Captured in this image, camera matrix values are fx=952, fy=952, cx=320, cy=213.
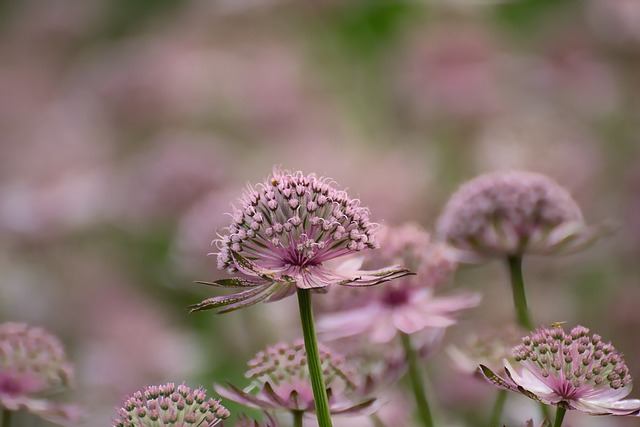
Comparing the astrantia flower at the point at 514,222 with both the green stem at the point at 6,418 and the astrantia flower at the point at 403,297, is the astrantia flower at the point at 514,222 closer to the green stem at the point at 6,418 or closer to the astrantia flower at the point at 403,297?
the astrantia flower at the point at 403,297

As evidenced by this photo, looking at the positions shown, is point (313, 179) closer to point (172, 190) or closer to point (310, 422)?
point (310, 422)

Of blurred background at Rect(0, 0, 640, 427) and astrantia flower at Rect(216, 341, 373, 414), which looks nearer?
astrantia flower at Rect(216, 341, 373, 414)

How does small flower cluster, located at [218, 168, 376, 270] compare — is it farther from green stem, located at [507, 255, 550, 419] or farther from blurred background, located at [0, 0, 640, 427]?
blurred background, located at [0, 0, 640, 427]

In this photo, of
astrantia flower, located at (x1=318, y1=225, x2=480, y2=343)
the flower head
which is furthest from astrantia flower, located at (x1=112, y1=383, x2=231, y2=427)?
astrantia flower, located at (x1=318, y1=225, x2=480, y2=343)

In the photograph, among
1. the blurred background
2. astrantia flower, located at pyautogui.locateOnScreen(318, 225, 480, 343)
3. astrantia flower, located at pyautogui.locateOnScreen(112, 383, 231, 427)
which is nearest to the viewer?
astrantia flower, located at pyautogui.locateOnScreen(112, 383, 231, 427)

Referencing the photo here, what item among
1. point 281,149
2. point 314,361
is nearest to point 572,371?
point 314,361

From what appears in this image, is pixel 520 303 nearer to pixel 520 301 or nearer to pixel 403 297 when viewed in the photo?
pixel 520 301

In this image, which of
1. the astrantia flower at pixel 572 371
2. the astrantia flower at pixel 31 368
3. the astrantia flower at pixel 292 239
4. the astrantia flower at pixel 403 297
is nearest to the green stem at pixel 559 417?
the astrantia flower at pixel 572 371

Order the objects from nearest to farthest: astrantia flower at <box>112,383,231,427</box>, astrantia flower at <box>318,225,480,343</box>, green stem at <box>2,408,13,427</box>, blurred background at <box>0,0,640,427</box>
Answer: astrantia flower at <box>112,383,231,427</box>, green stem at <box>2,408,13,427</box>, astrantia flower at <box>318,225,480,343</box>, blurred background at <box>0,0,640,427</box>
